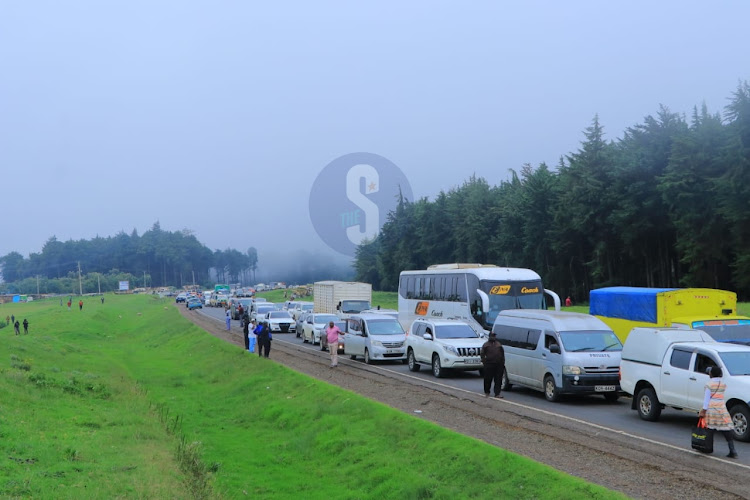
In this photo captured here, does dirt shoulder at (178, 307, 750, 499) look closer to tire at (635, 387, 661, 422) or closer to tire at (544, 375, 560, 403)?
tire at (544, 375, 560, 403)

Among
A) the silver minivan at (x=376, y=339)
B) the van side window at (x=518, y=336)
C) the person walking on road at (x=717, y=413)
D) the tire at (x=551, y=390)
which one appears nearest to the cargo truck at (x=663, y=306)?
the van side window at (x=518, y=336)

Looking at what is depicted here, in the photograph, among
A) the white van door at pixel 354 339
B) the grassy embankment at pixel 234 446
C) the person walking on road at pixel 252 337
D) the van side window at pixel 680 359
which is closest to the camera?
the grassy embankment at pixel 234 446

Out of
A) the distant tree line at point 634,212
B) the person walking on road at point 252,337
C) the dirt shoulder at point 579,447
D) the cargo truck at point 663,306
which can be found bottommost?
the dirt shoulder at point 579,447

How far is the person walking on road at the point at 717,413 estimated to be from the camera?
1180cm

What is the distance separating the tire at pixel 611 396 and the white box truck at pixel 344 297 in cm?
2624

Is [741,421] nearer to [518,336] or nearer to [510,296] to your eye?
[518,336]

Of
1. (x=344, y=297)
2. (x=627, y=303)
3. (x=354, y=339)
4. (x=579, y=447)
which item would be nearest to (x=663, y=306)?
(x=627, y=303)

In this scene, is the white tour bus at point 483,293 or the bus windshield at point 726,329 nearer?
the bus windshield at point 726,329

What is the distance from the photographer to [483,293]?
28.2 m

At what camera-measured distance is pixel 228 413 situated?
73.5 ft

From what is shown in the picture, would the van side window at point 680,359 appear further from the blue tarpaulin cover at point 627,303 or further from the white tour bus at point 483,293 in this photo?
the white tour bus at point 483,293

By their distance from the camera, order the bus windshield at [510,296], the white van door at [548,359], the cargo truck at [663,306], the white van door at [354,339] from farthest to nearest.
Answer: the white van door at [354,339], the bus windshield at [510,296], the cargo truck at [663,306], the white van door at [548,359]

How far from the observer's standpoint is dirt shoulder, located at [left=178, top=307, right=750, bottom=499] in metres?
10.1

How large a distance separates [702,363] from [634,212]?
45.7m
